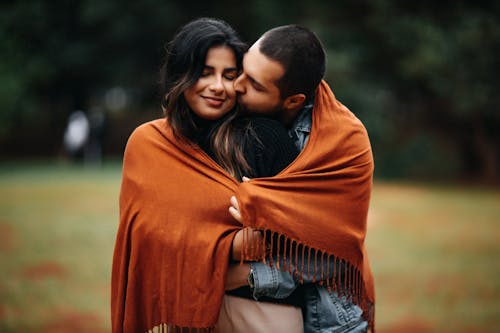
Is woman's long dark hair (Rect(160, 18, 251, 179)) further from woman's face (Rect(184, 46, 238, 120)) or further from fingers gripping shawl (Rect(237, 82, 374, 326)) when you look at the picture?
fingers gripping shawl (Rect(237, 82, 374, 326))

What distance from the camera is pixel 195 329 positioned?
8.16 ft

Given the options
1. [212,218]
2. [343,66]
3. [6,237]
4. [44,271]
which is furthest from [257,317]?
[343,66]

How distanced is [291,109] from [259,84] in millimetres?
208

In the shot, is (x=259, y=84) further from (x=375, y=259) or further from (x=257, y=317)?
(x=375, y=259)

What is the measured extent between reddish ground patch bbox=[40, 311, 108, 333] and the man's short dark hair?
169 inches

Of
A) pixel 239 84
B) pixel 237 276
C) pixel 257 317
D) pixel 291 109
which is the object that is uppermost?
pixel 239 84

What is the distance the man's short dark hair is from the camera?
7.57 feet

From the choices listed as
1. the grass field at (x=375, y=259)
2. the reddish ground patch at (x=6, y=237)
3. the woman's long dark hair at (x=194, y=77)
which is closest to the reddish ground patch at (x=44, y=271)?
the grass field at (x=375, y=259)

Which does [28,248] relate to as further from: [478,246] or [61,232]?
[478,246]

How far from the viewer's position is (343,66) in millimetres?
17688

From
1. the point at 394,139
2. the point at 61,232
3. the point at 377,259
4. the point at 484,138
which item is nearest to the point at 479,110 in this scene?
the point at 484,138

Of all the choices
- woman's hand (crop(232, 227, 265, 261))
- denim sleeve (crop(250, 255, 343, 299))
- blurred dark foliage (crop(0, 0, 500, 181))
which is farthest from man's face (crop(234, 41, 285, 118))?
blurred dark foliage (crop(0, 0, 500, 181))

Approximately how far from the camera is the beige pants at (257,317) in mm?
2314

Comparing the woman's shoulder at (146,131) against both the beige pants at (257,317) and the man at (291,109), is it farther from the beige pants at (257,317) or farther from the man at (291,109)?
the beige pants at (257,317)
